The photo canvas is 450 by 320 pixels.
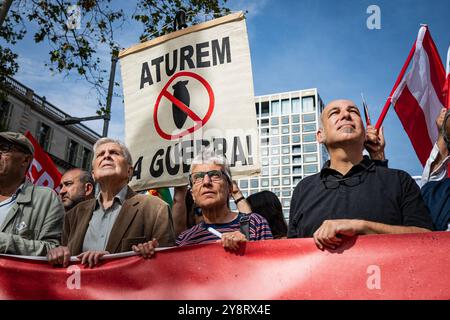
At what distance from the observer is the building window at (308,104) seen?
119688mm

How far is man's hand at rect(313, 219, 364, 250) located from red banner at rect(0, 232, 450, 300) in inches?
1.5

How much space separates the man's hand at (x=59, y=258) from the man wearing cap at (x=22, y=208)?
0.58ft

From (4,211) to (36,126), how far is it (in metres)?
31.5

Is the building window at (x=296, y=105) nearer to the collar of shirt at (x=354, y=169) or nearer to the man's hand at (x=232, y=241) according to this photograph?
the collar of shirt at (x=354, y=169)

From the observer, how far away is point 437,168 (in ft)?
9.48

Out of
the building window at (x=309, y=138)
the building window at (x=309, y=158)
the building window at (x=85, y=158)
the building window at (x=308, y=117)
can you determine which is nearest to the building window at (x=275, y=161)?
the building window at (x=309, y=158)

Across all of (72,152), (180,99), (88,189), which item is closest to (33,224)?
(180,99)

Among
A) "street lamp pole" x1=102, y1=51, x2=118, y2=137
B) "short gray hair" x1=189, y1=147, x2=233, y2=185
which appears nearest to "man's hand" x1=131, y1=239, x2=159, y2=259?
"short gray hair" x1=189, y1=147, x2=233, y2=185

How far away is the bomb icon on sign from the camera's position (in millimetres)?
3697

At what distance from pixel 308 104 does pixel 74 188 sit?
119016mm

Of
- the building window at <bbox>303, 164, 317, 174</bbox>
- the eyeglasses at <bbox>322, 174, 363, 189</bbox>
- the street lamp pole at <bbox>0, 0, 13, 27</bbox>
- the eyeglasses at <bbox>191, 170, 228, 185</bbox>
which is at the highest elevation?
the building window at <bbox>303, 164, 317, 174</bbox>

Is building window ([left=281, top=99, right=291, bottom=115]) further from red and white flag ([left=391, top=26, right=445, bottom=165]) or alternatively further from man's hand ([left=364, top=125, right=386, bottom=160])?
man's hand ([left=364, top=125, right=386, bottom=160])
